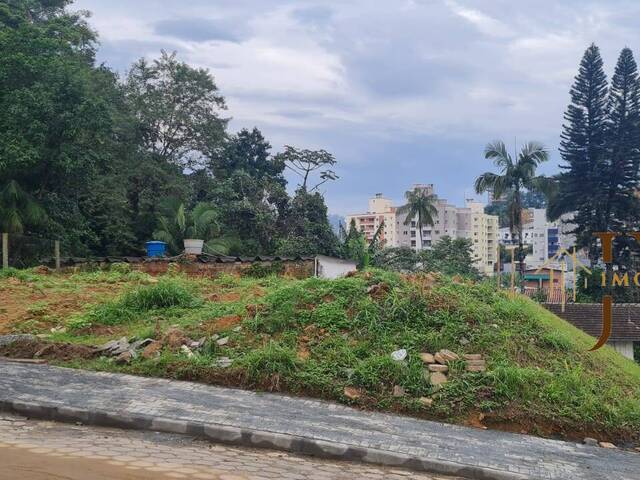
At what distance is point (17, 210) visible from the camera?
18281 millimetres

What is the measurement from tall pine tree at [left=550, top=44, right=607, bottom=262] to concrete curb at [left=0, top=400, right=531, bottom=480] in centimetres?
3169

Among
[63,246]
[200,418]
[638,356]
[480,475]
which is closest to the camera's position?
[480,475]

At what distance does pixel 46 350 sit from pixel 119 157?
19498mm

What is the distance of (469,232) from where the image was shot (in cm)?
7725

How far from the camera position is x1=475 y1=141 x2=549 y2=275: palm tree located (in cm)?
3434

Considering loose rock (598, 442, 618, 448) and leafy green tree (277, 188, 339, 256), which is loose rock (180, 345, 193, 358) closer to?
loose rock (598, 442, 618, 448)

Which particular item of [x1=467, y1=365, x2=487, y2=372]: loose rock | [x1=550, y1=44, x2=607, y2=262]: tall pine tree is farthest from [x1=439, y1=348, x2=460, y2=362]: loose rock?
[x1=550, y1=44, x2=607, y2=262]: tall pine tree

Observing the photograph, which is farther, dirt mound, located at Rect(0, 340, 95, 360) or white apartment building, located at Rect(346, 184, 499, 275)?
white apartment building, located at Rect(346, 184, 499, 275)

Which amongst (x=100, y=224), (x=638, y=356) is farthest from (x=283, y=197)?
(x=638, y=356)

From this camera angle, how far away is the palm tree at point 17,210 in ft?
58.2

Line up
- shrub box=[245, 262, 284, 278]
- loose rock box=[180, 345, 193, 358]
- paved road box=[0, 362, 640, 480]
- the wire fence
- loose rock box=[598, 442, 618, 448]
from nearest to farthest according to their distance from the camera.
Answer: paved road box=[0, 362, 640, 480], loose rock box=[598, 442, 618, 448], loose rock box=[180, 345, 193, 358], shrub box=[245, 262, 284, 278], the wire fence

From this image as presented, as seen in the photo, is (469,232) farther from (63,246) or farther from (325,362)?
(325,362)

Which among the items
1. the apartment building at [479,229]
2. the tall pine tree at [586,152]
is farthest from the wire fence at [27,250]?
the apartment building at [479,229]

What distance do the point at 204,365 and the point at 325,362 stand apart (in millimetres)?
1411
